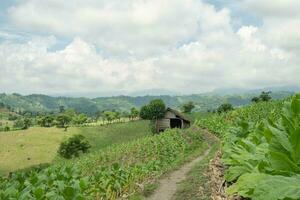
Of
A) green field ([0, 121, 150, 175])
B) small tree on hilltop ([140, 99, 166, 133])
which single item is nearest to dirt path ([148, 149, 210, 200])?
green field ([0, 121, 150, 175])

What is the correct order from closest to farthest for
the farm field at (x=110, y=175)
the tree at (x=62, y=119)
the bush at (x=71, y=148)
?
the farm field at (x=110, y=175) < the bush at (x=71, y=148) < the tree at (x=62, y=119)

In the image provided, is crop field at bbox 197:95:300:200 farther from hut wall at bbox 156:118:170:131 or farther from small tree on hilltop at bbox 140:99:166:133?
small tree on hilltop at bbox 140:99:166:133

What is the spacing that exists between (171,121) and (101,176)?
60.4 meters

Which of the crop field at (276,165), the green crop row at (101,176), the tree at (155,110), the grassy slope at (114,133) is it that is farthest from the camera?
the grassy slope at (114,133)

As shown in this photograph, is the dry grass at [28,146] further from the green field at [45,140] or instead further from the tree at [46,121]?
the tree at [46,121]

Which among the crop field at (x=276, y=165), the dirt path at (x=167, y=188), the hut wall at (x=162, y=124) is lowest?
the hut wall at (x=162, y=124)

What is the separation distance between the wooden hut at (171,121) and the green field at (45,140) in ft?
22.2

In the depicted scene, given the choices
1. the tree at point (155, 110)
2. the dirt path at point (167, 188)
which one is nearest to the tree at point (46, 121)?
the tree at point (155, 110)

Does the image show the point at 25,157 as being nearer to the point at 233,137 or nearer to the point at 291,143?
the point at 233,137

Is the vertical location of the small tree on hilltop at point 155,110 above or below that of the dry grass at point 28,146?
above

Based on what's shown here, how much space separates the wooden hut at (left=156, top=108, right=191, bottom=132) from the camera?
250 ft

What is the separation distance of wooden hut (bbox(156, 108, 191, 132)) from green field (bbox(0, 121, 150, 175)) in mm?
6765

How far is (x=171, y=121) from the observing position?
77.6 meters

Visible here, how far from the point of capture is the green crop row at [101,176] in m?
10.9
